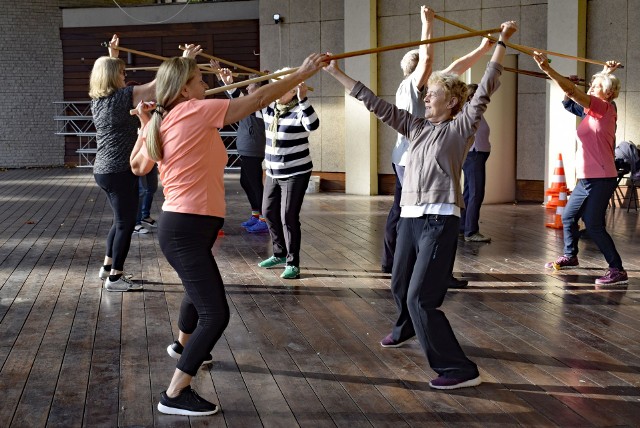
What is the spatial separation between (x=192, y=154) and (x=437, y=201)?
1.16m

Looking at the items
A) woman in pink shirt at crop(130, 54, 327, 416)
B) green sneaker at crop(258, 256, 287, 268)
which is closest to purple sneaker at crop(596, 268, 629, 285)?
green sneaker at crop(258, 256, 287, 268)

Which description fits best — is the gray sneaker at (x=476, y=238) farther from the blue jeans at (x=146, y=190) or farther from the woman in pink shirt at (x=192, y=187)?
the woman in pink shirt at (x=192, y=187)

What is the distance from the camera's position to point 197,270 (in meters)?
3.63

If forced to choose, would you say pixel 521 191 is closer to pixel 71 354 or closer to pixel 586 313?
pixel 586 313

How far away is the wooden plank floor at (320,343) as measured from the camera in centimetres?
372

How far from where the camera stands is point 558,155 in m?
11.1

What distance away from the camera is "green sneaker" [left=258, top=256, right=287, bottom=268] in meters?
7.11

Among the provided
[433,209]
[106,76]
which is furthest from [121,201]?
[433,209]

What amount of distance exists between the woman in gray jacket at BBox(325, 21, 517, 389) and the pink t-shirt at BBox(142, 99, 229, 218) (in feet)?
2.94

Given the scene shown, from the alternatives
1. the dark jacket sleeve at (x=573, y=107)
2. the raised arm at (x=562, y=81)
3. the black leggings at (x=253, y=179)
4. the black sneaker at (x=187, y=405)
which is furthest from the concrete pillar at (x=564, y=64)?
the black sneaker at (x=187, y=405)

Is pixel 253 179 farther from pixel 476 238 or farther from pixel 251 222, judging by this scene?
pixel 476 238

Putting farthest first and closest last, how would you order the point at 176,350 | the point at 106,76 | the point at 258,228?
the point at 258,228, the point at 106,76, the point at 176,350

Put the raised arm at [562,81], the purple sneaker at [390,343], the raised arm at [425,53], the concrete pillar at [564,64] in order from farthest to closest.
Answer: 1. the concrete pillar at [564,64]
2. the raised arm at [425,53]
3. the raised arm at [562,81]
4. the purple sneaker at [390,343]

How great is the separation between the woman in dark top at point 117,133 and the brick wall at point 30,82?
49.2ft
